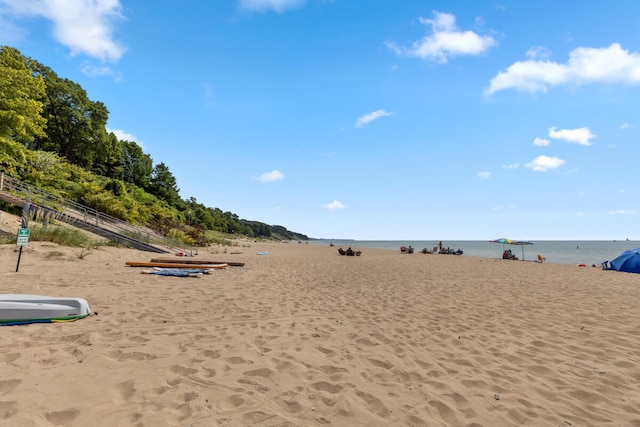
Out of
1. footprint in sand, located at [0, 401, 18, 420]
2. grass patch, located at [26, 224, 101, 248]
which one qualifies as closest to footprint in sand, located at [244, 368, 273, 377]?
footprint in sand, located at [0, 401, 18, 420]

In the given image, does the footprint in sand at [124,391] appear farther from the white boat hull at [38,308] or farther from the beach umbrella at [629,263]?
the beach umbrella at [629,263]

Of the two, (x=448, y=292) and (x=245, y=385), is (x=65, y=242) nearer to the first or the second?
(x=245, y=385)

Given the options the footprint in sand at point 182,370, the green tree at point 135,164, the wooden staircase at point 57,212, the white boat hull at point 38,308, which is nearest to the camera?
A: the footprint in sand at point 182,370

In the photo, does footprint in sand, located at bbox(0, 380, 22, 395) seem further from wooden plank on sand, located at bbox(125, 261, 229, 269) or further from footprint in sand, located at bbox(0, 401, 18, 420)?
wooden plank on sand, located at bbox(125, 261, 229, 269)

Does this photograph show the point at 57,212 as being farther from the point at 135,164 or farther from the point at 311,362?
the point at 135,164

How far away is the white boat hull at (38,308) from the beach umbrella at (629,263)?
26.3 meters

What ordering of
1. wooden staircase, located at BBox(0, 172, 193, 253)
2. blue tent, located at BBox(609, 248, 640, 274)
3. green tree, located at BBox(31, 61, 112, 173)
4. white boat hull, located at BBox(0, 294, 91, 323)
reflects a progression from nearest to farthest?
1. white boat hull, located at BBox(0, 294, 91, 323)
2. wooden staircase, located at BBox(0, 172, 193, 253)
3. blue tent, located at BBox(609, 248, 640, 274)
4. green tree, located at BBox(31, 61, 112, 173)

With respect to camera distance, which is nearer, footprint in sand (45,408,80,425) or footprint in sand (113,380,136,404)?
footprint in sand (45,408,80,425)

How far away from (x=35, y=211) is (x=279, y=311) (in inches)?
674

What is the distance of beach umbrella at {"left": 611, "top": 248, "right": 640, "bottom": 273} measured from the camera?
18453 millimetres

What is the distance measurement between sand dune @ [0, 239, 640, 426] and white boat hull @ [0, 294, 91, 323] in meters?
0.20

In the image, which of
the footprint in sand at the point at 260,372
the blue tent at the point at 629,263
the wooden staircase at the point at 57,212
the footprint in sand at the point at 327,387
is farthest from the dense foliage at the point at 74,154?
the blue tent at the point at 629,263

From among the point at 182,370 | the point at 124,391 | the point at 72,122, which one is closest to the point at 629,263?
the point at 182,370

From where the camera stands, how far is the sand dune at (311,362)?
2.89 meters
